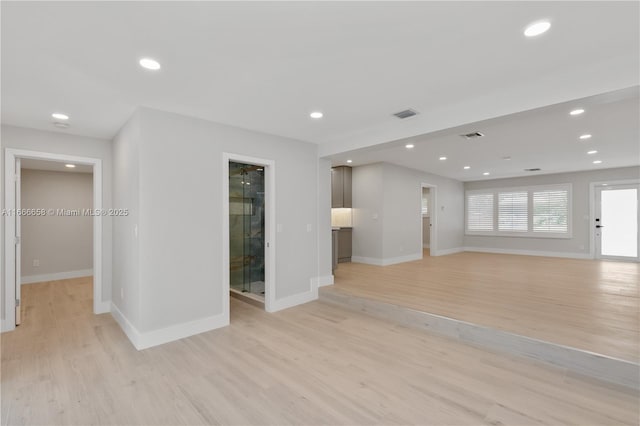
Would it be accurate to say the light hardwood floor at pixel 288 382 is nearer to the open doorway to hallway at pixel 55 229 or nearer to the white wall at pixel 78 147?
the white wall at pixel 78 147

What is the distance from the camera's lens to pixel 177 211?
350 cm

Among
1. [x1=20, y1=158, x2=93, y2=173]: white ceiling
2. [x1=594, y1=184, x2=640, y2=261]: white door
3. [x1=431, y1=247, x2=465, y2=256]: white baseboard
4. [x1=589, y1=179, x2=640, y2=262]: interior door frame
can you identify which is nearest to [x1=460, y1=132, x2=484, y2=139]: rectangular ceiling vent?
[x1=431, y1=247, x2=465, y2=256]: white baseboard

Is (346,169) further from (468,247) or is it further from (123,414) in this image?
(123,414)

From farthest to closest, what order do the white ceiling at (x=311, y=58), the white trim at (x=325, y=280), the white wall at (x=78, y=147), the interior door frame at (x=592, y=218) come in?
1. the interior door frame at (x=592, y=218)
2. the white trim at (x=325, y=280)
3. the white wall at (x=78, y=147)
4. the white ceiling at (x=311, y=58)

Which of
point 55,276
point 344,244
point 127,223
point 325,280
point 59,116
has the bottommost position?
point 55,276

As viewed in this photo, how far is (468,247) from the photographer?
10461 millimetres

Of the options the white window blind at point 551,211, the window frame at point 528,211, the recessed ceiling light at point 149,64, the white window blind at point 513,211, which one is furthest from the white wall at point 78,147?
the white window blind at point 551,211

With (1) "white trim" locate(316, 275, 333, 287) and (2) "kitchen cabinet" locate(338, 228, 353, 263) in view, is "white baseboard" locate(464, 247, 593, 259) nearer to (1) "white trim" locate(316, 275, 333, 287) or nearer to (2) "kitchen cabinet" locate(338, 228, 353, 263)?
(2) "kitchen cabinet" locate(338, 228, 353, 263)

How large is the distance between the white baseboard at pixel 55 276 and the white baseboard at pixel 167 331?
3.81 metres

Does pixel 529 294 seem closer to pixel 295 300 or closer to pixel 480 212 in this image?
pixel 295 300

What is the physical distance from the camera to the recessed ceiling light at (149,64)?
7.64 feet

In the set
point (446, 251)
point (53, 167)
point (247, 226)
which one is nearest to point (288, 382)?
point (247, 226)

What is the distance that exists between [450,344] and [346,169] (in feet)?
17.0

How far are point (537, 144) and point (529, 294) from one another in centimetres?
264
